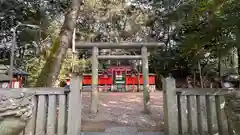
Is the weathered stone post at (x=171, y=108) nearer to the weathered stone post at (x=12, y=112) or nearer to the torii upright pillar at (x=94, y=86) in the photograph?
the weathered stone post at (x=12, y=112)

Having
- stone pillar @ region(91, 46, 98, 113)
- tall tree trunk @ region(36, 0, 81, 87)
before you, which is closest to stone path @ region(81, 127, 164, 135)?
tall tree trunk @ region(36, 0, 81, 87)

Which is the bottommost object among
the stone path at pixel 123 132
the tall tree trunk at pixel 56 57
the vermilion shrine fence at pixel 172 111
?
the stone path at pixel 123 132

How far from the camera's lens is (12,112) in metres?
1.91

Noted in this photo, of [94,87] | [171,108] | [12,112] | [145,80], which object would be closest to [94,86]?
[94,87]

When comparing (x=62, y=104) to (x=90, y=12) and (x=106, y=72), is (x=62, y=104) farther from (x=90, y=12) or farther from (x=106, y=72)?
(x=106, y=72)

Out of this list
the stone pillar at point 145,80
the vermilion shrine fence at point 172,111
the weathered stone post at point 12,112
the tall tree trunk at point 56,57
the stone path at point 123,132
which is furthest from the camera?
the stone pillar at point 145,80

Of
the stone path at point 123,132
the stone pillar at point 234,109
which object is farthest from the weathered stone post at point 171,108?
the stone pillar at point 234,109

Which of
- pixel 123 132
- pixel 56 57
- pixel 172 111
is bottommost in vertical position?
pixel 123 132

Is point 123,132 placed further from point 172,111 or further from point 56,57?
point 56,57

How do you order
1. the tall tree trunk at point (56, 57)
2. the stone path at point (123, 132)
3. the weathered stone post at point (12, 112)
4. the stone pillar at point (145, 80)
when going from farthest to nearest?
the stone pillar at point (145, 80) < the tall tree trunk at point (56, 57) < the stone path at point (123, 132) < the weathered stone post at point (12, 112)

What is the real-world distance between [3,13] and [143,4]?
8436mm

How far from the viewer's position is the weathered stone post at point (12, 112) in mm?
1883

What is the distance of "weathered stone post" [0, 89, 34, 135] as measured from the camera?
6.18 ft

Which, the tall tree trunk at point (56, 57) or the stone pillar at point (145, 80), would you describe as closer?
the tall tree trunk at point (56, 57)
